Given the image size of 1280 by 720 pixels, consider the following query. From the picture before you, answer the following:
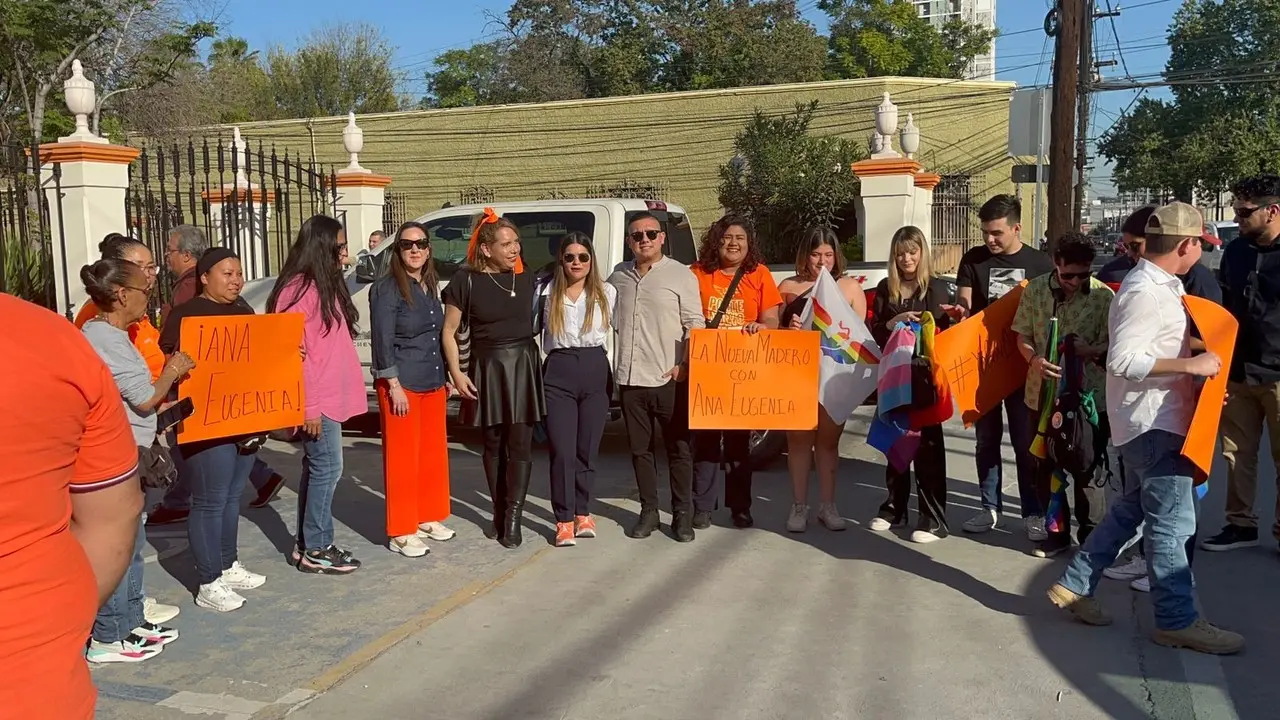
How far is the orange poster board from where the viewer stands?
6.05m

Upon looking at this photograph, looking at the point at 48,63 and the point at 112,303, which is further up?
the point at 48,63

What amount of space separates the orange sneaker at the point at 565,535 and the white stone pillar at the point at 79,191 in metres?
6.41

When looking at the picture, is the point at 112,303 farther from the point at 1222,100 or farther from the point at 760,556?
the point at 1222,100

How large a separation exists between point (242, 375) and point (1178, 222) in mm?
4124

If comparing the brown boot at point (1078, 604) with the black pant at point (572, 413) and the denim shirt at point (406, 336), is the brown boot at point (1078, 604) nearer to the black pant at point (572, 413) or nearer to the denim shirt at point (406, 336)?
the black pant at point (572, 413)

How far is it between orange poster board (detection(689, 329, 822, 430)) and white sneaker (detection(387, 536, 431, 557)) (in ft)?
5.45

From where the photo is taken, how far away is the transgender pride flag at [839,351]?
6.20m

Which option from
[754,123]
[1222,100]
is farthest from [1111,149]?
[754,123]

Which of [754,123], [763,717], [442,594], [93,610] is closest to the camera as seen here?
[93,610]

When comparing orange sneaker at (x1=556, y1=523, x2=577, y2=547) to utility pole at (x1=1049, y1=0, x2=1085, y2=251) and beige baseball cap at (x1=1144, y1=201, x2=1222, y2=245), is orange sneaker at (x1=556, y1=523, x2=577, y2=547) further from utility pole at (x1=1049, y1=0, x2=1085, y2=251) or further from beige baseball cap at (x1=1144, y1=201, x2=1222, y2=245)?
utility pole at (x1=1049, y1=0, x2=1085, y2=251)

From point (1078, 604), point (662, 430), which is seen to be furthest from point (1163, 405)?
point (662, 430)

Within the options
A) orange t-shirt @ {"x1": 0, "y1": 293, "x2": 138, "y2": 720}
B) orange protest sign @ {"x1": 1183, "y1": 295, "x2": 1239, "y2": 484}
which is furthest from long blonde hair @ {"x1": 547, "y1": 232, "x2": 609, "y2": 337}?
orange t-shirt @ {"x1": 0, "y1": 293, "x2": 138, "y2": 720}

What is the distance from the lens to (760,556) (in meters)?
5.93

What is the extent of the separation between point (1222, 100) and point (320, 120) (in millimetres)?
34946
